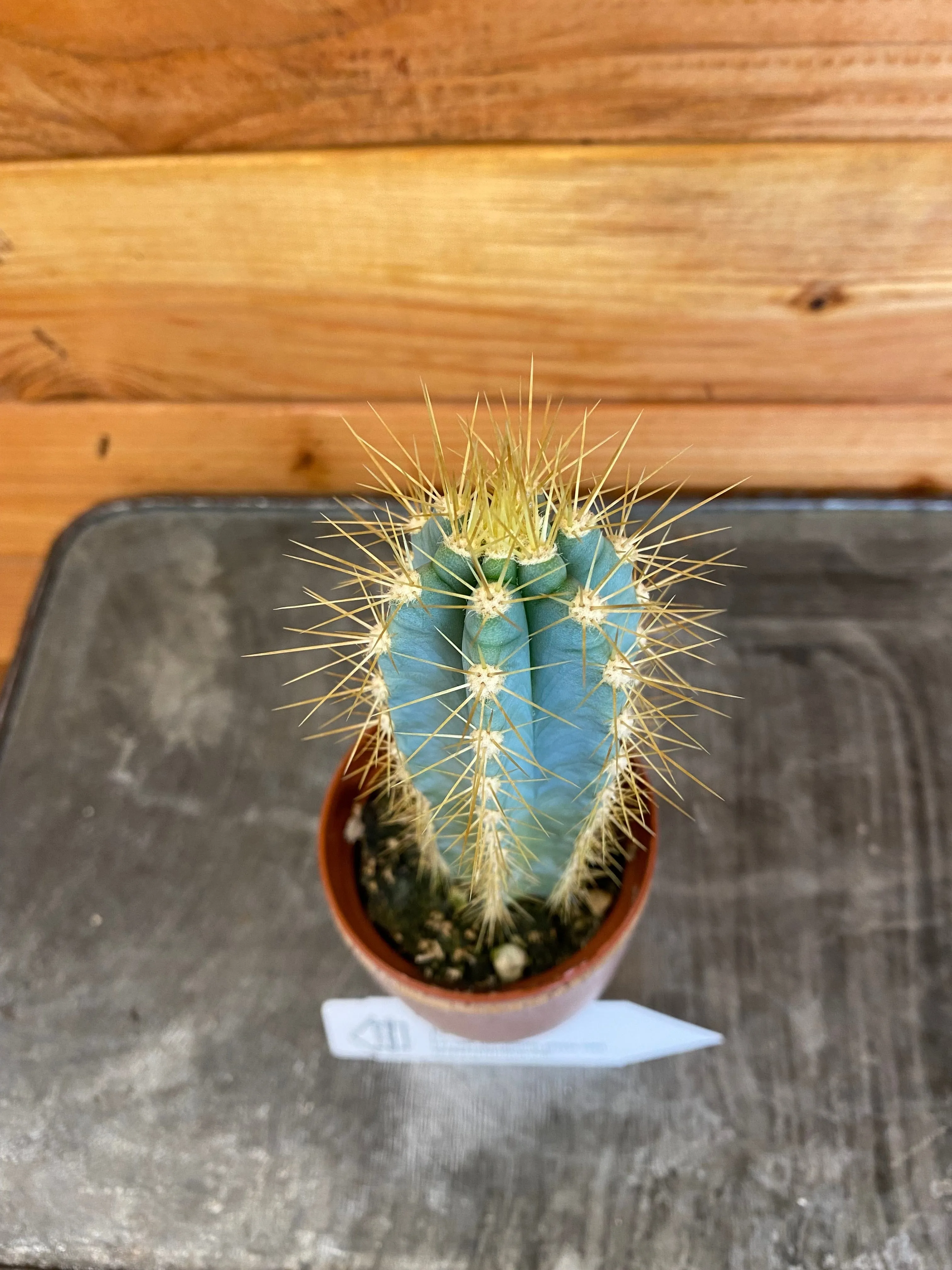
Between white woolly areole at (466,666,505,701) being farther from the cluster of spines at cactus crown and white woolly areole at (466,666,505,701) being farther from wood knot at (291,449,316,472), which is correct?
wood knot at (291,449,316,472)

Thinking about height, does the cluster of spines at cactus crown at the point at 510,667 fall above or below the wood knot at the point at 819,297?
below

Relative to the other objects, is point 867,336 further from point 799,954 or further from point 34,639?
point 34,639

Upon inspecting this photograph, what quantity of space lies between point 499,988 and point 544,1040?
0.07 metres

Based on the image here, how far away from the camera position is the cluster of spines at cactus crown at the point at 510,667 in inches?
12.9

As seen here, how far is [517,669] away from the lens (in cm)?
34

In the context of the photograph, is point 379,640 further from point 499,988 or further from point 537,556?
point 499,988

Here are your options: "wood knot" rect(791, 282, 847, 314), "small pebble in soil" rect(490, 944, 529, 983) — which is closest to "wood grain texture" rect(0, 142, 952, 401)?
"wood knot" rect(791, 282, 847, 314)

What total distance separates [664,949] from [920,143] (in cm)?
51

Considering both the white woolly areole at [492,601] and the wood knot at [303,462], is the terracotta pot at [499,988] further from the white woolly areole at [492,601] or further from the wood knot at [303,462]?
the wood knot at [303,462]

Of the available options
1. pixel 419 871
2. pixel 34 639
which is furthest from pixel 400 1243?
pixel 34 639

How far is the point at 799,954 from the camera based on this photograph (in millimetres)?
545

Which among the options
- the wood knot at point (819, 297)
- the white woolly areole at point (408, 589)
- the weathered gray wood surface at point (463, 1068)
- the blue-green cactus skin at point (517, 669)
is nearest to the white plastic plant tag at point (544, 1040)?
the weathered gray wood surface at point (463, 1068)

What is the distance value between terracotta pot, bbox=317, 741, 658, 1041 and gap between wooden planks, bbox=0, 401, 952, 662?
36 cm

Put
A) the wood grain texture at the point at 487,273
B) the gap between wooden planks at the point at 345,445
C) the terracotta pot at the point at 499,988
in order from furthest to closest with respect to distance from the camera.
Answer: the gap between wooden planks at the point at 345,445
the wood grain texture at the point at 487,273
the terracotta pot at the point at 499,988
